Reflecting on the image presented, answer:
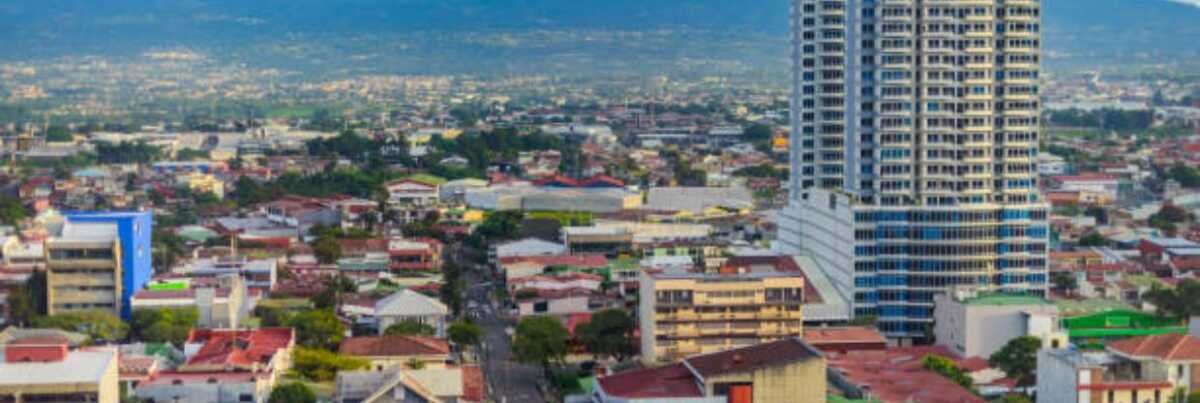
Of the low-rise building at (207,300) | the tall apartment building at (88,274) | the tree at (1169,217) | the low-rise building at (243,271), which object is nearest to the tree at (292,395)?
the low-rise building at (207,300)

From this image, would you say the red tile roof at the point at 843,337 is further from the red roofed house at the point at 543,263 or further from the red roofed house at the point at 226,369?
the red roofed house at the point at 543,263

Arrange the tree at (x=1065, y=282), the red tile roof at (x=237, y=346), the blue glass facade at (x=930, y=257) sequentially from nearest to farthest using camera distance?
the red tile roof at (x=237, y=346)
the blue glass facade at (x=930, y=257)
the tree at (x=1065, y=282)

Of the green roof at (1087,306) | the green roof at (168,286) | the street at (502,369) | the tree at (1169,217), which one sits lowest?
the street at (502,369)

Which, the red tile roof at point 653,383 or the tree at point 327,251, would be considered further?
the tree at point 327,251

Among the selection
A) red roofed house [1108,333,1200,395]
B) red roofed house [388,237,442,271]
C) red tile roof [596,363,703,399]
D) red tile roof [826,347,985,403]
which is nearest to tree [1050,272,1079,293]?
red tile roof [826,347,985,403]

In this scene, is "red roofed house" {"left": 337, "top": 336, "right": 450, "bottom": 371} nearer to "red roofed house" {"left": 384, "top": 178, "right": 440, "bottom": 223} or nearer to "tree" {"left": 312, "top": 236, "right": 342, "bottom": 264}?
"tree" {"left": 312, "top": 236, "right": 342, "bottom": 264}

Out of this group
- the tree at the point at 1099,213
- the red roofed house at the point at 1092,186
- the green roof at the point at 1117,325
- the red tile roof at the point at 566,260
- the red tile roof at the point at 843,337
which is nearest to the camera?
the red tile roof at the point at 843,337

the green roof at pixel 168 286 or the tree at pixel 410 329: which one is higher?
the green roof at pixel 168 286

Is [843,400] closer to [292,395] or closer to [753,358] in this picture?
[753,358]
